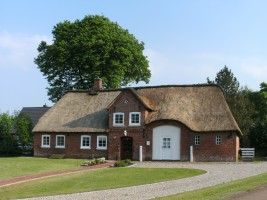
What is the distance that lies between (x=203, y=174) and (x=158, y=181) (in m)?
3.88

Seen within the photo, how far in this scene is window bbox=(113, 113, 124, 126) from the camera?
125 ft

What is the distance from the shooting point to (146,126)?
37.1 meters

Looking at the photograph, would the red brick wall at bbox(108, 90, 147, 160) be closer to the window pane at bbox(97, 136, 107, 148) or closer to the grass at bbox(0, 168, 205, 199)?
the window pane at bbox(97, 136, 107, 148)

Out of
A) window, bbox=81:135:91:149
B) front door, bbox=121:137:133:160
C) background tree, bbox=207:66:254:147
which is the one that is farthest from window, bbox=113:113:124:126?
background tree, bbox=207:66:254:147

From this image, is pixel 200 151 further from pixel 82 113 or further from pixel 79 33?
pixel 79 33

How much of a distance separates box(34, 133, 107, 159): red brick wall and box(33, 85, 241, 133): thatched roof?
0.77 meters

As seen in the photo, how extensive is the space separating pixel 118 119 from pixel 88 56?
11.9 m

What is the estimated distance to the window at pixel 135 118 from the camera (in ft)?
123

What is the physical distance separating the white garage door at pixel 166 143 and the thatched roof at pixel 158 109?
3.70 feet

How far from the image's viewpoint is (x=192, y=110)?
37.2 m

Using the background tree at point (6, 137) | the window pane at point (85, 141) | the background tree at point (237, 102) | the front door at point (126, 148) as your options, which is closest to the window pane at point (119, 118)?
the front door at point (126, 148)

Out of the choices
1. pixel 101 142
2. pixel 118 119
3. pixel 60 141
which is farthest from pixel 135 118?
pixel 60 141

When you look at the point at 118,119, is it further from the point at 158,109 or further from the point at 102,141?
the point at 158,109

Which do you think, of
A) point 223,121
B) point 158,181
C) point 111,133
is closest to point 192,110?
point 223,121
